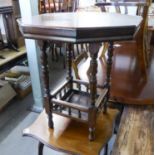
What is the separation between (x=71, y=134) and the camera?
1021 millimetres

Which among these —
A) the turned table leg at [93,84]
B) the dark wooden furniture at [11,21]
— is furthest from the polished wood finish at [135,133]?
the dark wooden furniture at [11,21]

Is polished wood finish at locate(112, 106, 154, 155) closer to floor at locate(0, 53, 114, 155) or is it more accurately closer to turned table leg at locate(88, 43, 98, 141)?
turned table leg at locate(88, 43, 98, 141)

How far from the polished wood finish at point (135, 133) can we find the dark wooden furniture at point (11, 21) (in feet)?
4.78

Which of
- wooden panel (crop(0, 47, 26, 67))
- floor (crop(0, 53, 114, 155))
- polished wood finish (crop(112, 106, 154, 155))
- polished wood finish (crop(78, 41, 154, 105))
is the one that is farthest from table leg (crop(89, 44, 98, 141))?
wooden panel (crop(0, 47, 26, 67))

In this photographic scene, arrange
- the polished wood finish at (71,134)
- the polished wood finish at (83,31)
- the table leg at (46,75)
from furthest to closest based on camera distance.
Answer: the polished wood finish at (71,134), the table leg at (46,75), the polished wood finish at (83,31)

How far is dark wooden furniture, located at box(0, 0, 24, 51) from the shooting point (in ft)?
6.32

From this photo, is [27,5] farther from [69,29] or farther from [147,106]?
[147,106]

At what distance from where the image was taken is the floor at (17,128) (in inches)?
Answer: 59.6

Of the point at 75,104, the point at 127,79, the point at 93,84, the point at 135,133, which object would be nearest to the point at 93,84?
the point at 93,84

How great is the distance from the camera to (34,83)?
1.85 meters

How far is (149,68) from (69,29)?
54.6 inches

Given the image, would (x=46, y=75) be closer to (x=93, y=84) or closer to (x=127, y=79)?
(x=93, y=84)

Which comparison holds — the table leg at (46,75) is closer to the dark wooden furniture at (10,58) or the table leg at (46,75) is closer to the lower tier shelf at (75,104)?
the lower tier shelf at (75,104)

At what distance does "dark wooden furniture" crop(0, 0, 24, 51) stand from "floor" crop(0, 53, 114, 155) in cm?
64
